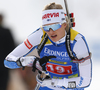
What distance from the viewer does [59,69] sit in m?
2.84

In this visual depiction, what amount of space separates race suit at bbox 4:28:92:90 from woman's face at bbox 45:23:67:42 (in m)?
0.06

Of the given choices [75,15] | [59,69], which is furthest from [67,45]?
[75,15]

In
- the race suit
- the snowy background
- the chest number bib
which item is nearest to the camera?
the race suit

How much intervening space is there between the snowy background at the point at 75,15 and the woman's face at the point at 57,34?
3957 millimetres

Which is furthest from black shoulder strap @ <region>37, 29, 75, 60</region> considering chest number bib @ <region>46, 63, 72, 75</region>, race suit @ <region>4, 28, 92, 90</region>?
chest number bib @ <region>46, 63, 72, 75</region>

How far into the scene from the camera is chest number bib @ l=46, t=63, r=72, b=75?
2807 mm

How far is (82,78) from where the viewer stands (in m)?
2.57

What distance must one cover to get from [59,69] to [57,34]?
1.84 ft

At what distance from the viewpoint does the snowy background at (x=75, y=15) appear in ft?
22.7

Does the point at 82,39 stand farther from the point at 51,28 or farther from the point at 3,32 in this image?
the point at 3,32

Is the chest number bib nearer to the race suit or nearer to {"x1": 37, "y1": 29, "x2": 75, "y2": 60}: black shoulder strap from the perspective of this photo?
the race suit

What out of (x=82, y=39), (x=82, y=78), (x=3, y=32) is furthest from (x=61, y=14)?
(x=3, y=32)

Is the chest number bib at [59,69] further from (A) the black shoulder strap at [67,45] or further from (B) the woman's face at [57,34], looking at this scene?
(B) the woman's face at [57,34]

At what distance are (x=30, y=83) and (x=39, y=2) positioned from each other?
4.67m
